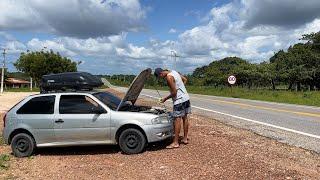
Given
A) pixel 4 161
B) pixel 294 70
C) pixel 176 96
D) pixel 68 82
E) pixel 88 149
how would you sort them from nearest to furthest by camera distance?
pixel 4 161 → pixel 176 96 → pixel 68 82 → pixel 88 149 → pixel 294 70

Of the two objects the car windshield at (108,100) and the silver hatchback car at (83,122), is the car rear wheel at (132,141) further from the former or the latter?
the car windshield at (108,100)

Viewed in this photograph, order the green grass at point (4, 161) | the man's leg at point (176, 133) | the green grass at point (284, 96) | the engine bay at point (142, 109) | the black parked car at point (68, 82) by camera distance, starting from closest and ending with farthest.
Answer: the green grass at point (4, 161)
the man's leg at point (176, 133)
the engine bay at point (142, 109)
the black parked car at point (68, 82)
the green grass at point (284, 96)

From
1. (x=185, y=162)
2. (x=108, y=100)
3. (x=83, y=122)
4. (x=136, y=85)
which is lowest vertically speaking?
(x=185, y=162)

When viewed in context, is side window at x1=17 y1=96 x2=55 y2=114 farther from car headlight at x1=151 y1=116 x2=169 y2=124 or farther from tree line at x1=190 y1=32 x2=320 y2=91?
tree line at x1=190 y1=32 x2=320 y2=91

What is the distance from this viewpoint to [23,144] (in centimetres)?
1095

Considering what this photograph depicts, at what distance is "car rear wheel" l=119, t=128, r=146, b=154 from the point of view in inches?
407

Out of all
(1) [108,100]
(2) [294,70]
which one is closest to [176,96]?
(1) [108,100]

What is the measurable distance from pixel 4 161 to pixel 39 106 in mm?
1426

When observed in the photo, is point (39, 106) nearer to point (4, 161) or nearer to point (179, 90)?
point (4, 161)

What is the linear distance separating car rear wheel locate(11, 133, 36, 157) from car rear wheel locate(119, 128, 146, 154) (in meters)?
2.13

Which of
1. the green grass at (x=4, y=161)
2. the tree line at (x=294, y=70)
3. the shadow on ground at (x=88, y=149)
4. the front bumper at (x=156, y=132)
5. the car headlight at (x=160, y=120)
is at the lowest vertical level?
the green grass at (x=4, y=161)

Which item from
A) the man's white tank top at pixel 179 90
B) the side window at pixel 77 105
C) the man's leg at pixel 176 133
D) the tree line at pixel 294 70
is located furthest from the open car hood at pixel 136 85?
the tree line at pixel 294 70

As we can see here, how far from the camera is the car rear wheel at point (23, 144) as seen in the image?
10.9 meters

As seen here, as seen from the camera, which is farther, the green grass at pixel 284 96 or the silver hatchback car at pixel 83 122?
the green grass at pixel 284 96
